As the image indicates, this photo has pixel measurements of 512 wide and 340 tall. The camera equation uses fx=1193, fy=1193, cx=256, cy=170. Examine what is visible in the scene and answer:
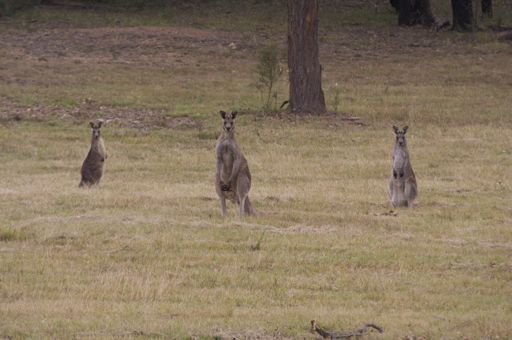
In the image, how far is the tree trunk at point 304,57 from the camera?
31.2 metres

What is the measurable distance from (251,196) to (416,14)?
105 feet

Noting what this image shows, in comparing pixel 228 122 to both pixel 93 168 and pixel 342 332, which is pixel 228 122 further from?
pixel 342 332

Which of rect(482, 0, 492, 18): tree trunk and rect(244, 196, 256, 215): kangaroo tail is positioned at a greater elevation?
rect(244, 196, 256, 215): kangaroo tail

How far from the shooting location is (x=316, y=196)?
1914cm

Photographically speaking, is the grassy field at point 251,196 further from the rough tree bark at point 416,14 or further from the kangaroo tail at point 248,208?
the rough tree bark at point 416,14

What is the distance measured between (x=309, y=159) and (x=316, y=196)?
19.0ft

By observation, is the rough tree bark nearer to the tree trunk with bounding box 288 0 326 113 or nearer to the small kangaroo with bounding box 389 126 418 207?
the tree trunk with bounding box 288 0 326 113

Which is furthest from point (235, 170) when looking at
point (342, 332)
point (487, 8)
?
point (487, 8)

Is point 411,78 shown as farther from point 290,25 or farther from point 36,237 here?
point 36,237

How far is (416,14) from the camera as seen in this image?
49375mm

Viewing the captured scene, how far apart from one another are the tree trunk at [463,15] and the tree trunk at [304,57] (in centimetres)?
1703

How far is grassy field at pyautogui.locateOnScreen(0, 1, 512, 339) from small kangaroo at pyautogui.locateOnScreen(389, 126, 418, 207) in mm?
239

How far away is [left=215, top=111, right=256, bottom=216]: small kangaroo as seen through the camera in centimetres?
1686

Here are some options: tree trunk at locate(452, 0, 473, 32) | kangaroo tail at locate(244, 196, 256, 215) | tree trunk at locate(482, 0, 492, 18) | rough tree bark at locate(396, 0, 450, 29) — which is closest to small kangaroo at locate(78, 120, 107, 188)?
kangaroo tail at locate(244, 196, 256, 215)
